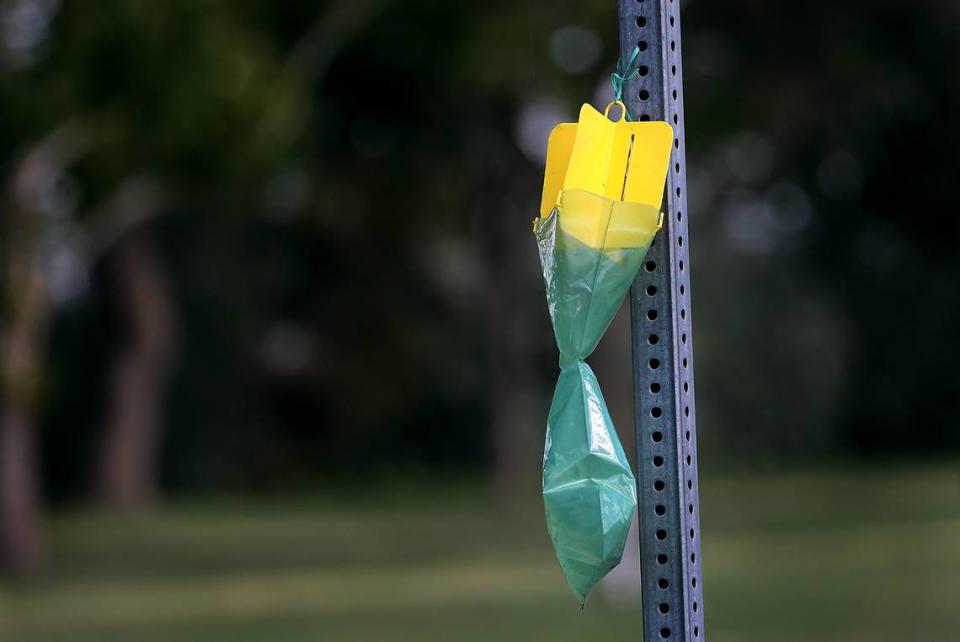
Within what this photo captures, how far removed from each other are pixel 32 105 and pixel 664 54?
11.0m

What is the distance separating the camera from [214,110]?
11633 mm

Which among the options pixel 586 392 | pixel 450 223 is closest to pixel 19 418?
pixel 450 223

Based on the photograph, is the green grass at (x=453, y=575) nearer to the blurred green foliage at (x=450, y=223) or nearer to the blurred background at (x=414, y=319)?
the blurred background at (x=414, y=319)

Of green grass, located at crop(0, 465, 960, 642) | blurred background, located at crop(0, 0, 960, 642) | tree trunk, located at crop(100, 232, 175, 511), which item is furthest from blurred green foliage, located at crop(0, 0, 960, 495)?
green grass, located at crop(0, 465, 960, 642)

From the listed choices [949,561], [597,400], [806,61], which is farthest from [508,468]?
[597,400]

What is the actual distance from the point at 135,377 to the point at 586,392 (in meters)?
19.7

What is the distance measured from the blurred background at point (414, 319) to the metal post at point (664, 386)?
8.26 meters

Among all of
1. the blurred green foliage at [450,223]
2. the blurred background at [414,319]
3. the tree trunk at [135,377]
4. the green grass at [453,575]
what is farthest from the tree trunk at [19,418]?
the tree trunk at [135,377]

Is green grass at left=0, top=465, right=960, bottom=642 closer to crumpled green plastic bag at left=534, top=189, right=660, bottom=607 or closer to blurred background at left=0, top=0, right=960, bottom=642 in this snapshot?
blurred background at left=0, top=0, right=960, bottom=642

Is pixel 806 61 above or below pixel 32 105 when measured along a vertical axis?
above

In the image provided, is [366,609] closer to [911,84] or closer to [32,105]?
[32,105]

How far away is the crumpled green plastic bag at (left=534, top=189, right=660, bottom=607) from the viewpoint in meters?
1.85

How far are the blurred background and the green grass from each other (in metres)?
0.07

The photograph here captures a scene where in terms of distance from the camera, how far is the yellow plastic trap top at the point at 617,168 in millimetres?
1830
